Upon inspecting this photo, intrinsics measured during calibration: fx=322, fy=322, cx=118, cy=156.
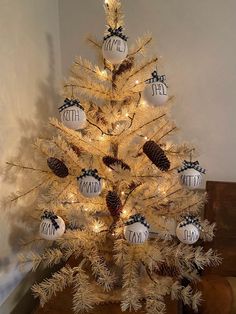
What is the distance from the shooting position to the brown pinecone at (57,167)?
0.90m

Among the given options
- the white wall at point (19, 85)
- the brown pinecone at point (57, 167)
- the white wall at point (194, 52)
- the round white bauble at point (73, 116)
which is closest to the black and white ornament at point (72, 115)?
the round white bauble at point (73, 116)

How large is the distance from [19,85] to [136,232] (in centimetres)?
61

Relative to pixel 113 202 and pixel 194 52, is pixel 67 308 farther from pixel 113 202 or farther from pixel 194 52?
pixel 194 52

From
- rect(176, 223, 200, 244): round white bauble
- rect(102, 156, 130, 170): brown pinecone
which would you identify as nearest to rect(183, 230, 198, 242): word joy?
rect(176, 223, 200, 244): round white bauble

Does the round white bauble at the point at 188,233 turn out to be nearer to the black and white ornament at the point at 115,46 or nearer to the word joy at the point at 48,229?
the word joy at the point at 48,229

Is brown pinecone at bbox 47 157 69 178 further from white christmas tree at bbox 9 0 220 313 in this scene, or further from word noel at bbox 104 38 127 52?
word noel at bbox 104 38 127 52

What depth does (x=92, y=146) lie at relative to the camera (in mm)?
939

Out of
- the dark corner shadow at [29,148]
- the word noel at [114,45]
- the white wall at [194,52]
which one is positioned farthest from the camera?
the white wall at [194,52]

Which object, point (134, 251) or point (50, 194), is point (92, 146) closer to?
point (50, 194)

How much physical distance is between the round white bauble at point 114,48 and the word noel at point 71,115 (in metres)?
0.17

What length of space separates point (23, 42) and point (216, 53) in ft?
2.27

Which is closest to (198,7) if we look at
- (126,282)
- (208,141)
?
(208,141)

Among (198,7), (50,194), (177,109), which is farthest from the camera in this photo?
(177,109)

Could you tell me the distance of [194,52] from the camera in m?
1.21
